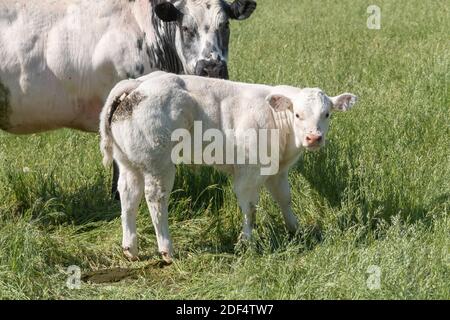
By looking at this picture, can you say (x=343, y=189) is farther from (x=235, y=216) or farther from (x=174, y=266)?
(x=174, y=266)

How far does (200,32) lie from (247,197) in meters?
1.66

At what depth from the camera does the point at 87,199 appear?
24.7 ft

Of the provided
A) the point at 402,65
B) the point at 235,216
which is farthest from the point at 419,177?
the point at 402,65

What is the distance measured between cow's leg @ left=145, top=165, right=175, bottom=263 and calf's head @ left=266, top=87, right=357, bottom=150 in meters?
0.91

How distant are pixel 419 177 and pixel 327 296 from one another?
2.18 m

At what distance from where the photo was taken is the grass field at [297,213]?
540 centimetres

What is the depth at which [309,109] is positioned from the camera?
19.8 ft

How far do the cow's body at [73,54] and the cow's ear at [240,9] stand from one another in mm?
251

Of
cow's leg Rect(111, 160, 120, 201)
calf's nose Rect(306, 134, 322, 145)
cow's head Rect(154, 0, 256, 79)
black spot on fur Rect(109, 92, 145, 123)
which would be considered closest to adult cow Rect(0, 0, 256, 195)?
cow's head Rect(154, 0, 256, 79)

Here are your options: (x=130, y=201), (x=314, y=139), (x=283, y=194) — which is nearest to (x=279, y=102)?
(x=314, y=139)

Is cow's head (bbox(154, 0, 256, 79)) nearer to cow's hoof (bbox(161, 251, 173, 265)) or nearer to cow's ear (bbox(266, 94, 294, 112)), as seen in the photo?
cow's ear (bbox(266, 94, 294, 112))

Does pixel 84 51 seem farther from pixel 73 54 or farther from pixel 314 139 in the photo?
pixel 314 139

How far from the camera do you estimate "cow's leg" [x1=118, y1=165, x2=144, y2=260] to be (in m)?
6.39

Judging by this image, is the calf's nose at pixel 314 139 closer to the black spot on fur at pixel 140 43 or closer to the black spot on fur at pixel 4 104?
the black spot on fur at pixel 140 43
